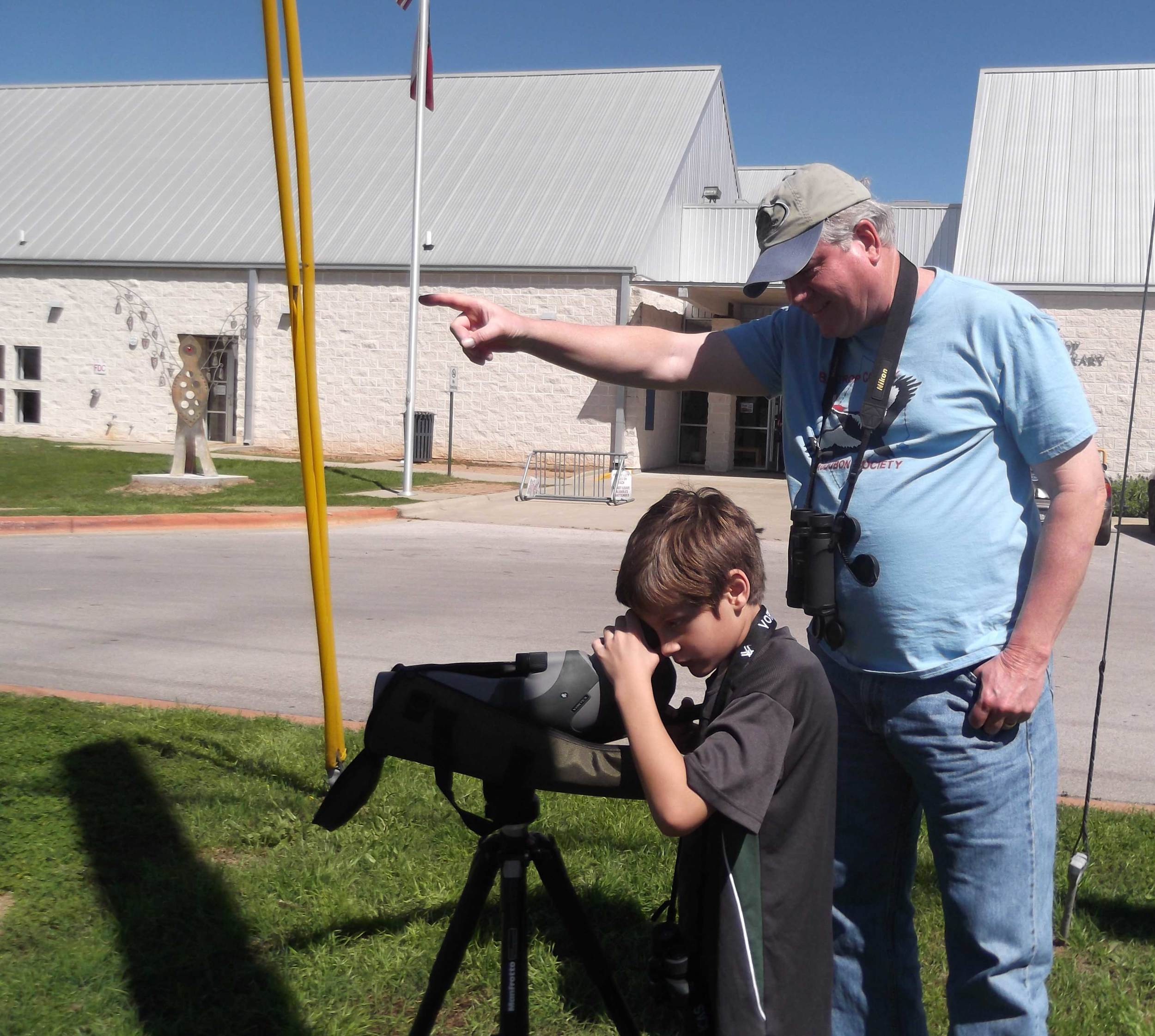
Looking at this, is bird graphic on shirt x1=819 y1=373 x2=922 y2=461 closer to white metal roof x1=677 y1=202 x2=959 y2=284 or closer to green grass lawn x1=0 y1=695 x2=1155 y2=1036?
green grass lawn x1=0 y1=695 x2=1155 y2=1036

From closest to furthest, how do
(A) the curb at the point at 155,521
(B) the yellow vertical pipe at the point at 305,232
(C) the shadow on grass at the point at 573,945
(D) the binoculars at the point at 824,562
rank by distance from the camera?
(D) the binoculars at the point at 824,562
(C) the shadow on grass at the point at 573,945
(B) the yellow vertical pipe at the point at 305,232
(A) the curb at the point at 155,521

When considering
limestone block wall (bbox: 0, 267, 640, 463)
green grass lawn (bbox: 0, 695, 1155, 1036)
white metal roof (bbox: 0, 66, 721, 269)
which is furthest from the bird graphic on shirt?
white metal roof (bbox: 0, 66, 721, 269)

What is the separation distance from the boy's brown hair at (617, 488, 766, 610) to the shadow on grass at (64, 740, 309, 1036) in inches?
61.5

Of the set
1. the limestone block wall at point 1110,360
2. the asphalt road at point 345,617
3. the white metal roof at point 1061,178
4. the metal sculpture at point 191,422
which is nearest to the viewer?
the asphalt road at point 345,617

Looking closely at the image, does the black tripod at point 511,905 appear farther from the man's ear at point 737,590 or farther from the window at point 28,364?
the window at point 28,364

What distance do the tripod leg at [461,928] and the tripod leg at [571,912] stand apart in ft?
0.24

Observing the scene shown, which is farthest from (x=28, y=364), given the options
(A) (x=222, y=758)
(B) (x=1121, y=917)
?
(B) (x=1121, y=917)

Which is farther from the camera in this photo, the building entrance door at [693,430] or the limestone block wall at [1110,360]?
the building entrance door at [693,430]

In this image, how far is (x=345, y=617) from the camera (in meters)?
8.34

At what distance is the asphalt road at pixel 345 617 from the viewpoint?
612 cm

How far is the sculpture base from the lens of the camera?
15914 millimetres

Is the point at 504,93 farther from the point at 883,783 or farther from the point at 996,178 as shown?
the point at 883,783

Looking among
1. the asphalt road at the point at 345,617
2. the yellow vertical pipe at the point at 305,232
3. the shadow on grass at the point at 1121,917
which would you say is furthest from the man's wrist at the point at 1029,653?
the asphalt road at the point at 345,617

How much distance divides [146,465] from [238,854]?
55.0ft
